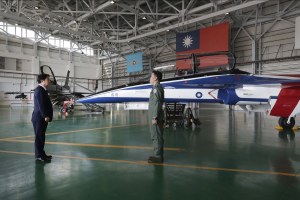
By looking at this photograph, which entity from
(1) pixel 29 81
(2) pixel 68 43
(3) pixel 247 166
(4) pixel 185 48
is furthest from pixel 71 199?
(2) pixel 68 43

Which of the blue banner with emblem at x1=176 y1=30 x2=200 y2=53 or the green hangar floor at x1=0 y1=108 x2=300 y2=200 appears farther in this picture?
the blue banner with emblem at x1=176 y1=30 x2=200 y2=53

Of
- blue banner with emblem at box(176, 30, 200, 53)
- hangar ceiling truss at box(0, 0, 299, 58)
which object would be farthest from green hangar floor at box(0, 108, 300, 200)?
blue banner with emblem at box(176, 30, 200, 53)

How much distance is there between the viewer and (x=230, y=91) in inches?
293

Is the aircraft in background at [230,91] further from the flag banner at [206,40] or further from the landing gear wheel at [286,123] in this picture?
the flag banner at [206,40]

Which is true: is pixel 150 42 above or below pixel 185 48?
above

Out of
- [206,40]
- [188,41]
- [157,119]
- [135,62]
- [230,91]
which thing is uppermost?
[188,41]

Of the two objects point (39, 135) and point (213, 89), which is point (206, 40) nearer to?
point (213, 89)

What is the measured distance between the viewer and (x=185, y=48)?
69.8 ft

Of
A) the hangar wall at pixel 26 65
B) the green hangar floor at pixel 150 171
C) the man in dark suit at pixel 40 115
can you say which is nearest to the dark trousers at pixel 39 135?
the man in dark suit at pixel 40 115

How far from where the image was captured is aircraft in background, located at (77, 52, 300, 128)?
6.83 m

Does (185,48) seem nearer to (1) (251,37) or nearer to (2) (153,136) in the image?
(1) (251,37)

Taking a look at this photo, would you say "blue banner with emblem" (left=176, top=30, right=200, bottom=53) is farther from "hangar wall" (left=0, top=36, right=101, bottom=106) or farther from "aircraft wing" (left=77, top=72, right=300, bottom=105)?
"hangar wall" (left=0, top=36, right=101, bottom=106)

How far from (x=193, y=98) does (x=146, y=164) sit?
4.54m

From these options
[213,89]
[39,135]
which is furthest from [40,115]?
[213,89]
